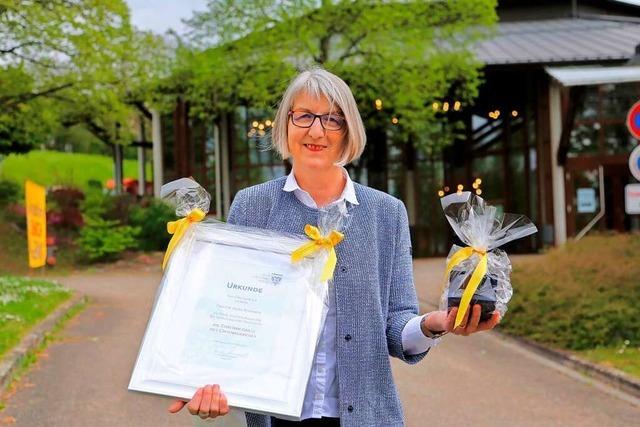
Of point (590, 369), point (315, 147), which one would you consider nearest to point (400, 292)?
point (315, 147)

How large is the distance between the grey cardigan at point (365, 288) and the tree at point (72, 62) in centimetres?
1349

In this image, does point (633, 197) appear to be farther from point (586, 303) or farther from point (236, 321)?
point (236, 321)

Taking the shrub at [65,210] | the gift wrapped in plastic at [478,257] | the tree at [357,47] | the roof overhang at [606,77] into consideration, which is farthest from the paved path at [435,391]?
the shrub at [65,210]

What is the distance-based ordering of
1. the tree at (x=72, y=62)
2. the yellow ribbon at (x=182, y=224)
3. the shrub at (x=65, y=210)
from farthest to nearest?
the shrub at (x=65, y=210), the tree at (x=72, y=62), the yellow ribbon at (x=182, y=224)

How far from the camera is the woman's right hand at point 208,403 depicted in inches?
74.7

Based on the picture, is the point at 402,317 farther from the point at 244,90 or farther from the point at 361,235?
the point at 244,90

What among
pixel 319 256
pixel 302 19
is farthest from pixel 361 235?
→ pixel 302 19

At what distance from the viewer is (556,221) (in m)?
25.8

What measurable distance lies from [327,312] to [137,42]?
76.8 ft

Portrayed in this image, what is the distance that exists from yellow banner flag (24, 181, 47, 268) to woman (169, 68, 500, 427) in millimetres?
12816

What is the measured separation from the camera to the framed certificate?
1.95 metres

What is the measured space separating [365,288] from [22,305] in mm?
11297

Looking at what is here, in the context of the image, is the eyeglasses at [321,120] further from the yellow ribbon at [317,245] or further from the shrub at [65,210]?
the shrub at [65,210]

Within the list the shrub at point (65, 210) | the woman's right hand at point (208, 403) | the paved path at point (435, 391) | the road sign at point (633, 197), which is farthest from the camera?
the shrub at point (65, 210)
